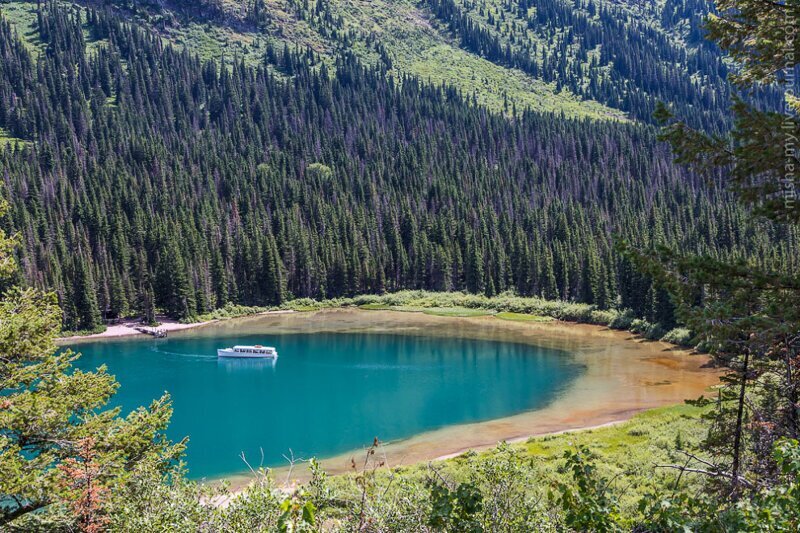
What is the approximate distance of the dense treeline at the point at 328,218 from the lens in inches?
4668

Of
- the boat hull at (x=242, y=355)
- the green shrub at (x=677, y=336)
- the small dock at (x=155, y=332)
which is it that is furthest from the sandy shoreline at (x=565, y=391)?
the boat hull at (x=242, y=355)

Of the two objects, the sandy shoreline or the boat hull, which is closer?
the sandy shoreline

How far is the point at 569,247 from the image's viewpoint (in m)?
124

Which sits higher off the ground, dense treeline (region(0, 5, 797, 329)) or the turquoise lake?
dense treeline (region(0, 5, 797, 329))

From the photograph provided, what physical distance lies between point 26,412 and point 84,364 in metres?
75.8

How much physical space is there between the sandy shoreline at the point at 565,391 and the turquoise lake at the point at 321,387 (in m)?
2.61

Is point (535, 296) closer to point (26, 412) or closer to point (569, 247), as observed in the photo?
point (569, 247)

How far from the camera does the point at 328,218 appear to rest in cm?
15138

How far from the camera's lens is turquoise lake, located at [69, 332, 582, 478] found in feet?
169

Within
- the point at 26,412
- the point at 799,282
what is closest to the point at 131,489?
the point at 26,412

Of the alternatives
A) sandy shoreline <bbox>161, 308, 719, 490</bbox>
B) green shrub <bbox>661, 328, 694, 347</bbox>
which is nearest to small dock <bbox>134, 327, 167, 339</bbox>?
sandy shoreline <bbox>161, 308, 719, 490</bbox>

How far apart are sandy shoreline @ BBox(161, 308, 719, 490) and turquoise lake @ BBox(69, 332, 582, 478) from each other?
2.61 m

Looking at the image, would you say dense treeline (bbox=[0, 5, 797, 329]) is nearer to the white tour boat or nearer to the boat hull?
the boat hull

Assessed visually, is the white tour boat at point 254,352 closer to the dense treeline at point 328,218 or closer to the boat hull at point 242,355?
the boat hull at point 242,355
